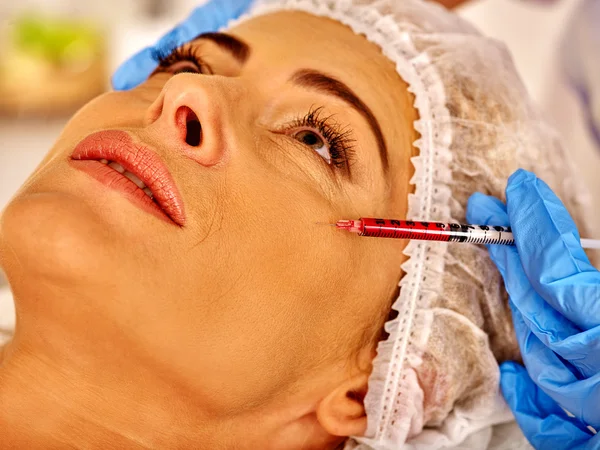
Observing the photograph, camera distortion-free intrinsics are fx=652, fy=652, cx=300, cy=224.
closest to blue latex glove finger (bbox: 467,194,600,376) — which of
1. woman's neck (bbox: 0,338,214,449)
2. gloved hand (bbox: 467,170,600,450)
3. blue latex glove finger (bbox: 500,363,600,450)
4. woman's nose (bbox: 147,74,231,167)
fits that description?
gloved hand (bbox: 467,170,600,450)

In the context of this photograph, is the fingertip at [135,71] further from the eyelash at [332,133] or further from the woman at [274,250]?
the eyelash at [332,133]

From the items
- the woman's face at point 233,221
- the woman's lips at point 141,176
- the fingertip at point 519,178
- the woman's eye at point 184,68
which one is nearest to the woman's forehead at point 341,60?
the woman's face at point 233,221

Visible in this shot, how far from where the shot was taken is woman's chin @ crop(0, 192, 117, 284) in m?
0.97

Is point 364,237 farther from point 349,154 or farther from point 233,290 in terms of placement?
point 233,290

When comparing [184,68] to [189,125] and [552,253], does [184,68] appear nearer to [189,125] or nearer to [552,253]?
[189,125]

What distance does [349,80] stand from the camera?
1266mm

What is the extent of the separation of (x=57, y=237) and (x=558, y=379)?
36.9 inches

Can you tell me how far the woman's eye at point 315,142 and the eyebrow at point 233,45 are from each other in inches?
8.0

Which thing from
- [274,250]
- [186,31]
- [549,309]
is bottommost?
[549,309]

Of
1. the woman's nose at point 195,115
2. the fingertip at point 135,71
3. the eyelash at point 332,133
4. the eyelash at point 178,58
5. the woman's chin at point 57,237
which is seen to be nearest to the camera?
the woman's chin at point 57,237

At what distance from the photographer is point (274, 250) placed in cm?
110

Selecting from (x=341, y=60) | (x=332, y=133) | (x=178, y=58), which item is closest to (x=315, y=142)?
(x=332, y=133)

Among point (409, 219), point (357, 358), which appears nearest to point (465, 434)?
point (357, 358)

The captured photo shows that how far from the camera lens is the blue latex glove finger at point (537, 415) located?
1288 mm
